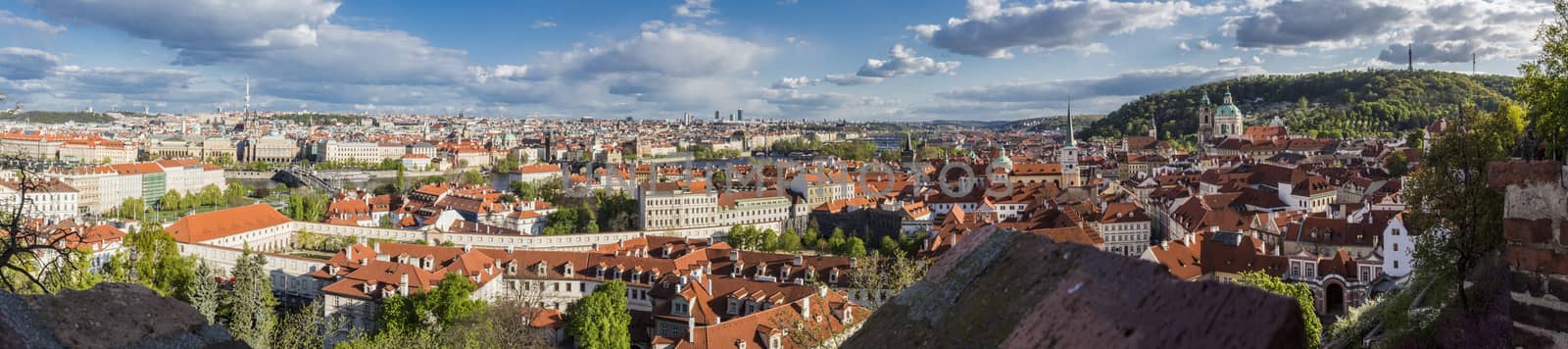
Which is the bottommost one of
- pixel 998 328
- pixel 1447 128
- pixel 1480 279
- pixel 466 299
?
pixel 466 299

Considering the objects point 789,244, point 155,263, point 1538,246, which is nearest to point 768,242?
point 789,244

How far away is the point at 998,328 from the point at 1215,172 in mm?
42539

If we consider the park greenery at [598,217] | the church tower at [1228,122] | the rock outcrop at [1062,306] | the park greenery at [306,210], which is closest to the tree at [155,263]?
the park greenery at [598,217]

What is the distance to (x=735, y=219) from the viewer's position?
40812 mm

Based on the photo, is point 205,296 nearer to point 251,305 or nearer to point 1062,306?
point 251,305

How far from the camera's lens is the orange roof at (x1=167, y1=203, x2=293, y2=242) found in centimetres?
2900

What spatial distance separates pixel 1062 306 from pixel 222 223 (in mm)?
34446

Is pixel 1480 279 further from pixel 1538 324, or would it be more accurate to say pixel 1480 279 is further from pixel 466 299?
pixel 466 299

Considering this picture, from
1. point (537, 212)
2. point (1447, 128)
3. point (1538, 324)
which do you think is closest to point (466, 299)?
point (1447, 128)

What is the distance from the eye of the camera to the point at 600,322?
1588 cm

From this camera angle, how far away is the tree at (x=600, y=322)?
15683 millimetres

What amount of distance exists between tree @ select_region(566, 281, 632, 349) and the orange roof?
18.4 metres

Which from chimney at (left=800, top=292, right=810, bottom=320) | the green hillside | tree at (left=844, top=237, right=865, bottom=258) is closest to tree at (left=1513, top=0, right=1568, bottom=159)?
chimney at (left=800, top=292, right=810, bottom=320)

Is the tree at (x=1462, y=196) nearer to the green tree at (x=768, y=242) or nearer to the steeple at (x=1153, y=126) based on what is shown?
the green tree at (x=768, y=242)
